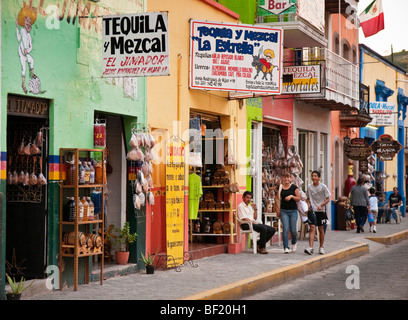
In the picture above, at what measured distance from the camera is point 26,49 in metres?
9.66

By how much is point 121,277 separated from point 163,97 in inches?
144

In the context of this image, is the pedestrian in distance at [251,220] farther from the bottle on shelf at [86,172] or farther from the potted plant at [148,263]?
the bottle on shelf at [86,172]

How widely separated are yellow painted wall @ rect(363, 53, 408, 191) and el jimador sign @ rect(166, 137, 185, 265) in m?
19.3

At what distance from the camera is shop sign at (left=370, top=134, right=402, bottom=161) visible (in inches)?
1146

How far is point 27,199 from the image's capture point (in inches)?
411

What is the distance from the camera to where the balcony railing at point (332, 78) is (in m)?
21.4

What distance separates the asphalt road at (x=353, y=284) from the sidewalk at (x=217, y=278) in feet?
0.71

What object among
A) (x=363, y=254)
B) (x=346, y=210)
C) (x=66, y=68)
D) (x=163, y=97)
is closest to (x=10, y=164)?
(x=66, y=68)

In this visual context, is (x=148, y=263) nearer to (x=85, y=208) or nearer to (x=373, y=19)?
(x=85, y=208)

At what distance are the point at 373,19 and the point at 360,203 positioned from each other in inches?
240

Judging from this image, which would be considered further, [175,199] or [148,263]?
[175,199]

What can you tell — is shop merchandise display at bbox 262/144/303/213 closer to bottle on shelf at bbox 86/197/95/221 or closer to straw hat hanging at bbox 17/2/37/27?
bottle on shelf at bbox 86/197/95/221

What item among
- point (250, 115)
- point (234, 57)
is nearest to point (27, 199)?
point (234, 57)

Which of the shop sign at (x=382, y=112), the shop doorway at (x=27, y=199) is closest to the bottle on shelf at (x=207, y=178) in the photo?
the shop doorway at (x=27, y=199)
